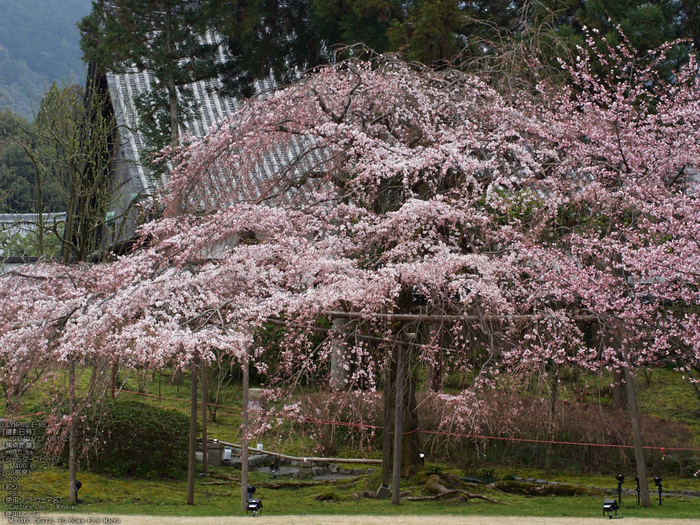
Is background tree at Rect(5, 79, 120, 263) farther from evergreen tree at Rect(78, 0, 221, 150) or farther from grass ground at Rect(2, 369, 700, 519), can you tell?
grass ground at Rect(2, 369, 700, 519)

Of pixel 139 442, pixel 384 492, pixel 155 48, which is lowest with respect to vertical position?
pixel 384 492

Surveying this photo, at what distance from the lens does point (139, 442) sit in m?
8.86

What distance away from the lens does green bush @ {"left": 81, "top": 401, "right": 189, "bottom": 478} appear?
8664mm

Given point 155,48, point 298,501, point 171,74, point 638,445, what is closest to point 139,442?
point 298,501

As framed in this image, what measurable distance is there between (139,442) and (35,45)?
5628 centimetres

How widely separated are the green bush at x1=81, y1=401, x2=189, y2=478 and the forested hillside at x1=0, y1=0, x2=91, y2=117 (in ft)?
144

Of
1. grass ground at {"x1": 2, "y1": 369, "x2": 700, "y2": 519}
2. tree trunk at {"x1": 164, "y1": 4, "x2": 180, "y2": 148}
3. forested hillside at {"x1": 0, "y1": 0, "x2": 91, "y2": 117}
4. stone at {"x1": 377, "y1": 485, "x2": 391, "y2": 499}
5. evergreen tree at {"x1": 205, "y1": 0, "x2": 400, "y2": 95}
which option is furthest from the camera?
forested hillside at {"x1": 0, "y1": 0, "x2": 91, "y2": 117}

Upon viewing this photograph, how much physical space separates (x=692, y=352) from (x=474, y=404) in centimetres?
214

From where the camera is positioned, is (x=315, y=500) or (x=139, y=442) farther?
(x=139, y=442)

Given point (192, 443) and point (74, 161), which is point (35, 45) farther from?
point (192, 443)

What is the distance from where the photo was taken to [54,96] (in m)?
13.1

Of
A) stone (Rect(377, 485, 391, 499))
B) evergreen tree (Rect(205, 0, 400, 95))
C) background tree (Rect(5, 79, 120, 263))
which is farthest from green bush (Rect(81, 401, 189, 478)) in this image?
evergreen tree (Rect(205, 0, 400, 95))

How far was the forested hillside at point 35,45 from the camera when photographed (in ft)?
163

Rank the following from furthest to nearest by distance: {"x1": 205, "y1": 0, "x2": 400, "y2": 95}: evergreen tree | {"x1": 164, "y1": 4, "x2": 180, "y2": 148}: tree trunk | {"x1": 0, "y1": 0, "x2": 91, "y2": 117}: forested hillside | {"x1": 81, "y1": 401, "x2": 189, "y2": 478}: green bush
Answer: {"x1": 0, "y1": 0, "x2": 91, "y2": 117}: forested hillside → {"x1": 164, "y1": 4, "x2": 180, "y2": 148}: tree trunk → {"x1": 205, "y1": 0, "x2": 400, "y2": 95}: evergreen tree → {"x1": 81, "y1": 401, "x2": 189, "y2": 478}: green bush
